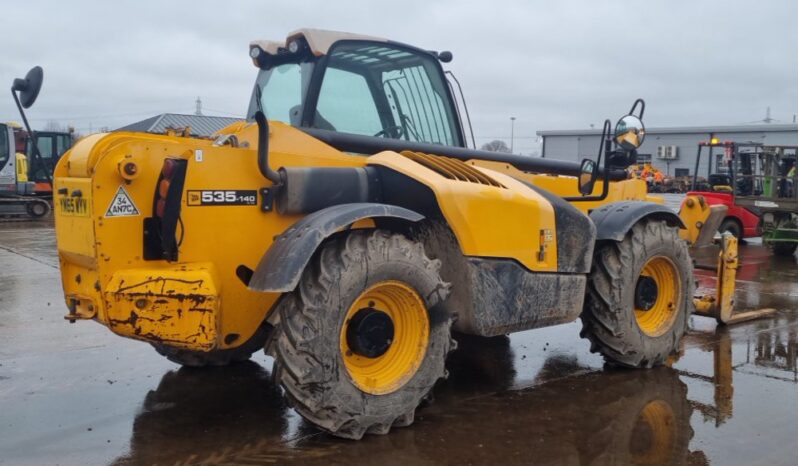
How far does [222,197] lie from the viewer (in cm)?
424

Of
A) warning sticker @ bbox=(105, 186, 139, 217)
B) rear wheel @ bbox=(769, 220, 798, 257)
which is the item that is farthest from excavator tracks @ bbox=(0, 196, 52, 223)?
warning sticker @ bbox=(105, 186, 139, 217)

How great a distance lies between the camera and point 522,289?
4867mm

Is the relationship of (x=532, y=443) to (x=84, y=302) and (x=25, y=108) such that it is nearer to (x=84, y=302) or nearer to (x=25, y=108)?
(x=84, y=302)

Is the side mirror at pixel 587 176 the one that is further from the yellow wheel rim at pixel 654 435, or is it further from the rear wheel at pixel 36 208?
the rear wheel at pixel 36 208

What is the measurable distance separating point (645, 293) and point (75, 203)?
4.08 m

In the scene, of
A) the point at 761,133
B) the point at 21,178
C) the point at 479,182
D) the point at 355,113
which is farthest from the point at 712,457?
the point at 761,133

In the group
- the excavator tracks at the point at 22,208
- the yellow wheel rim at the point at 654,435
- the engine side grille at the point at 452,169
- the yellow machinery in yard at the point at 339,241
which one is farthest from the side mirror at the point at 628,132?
the excavator tracks at the point at 22,208

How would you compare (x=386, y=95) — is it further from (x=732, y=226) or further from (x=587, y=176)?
(x=732, y=226)

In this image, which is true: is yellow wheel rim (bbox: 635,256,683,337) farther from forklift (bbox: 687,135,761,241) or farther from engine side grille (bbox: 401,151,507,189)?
forklift (bbox: 687,135,761,241)

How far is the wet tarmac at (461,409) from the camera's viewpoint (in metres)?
4.06

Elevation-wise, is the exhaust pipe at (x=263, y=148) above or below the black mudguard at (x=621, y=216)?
above

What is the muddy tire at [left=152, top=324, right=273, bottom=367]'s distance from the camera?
5.28 metres

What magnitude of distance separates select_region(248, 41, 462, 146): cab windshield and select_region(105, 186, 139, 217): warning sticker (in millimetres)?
1308

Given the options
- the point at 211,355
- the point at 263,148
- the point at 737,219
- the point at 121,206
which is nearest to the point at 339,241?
the point at 263,148
